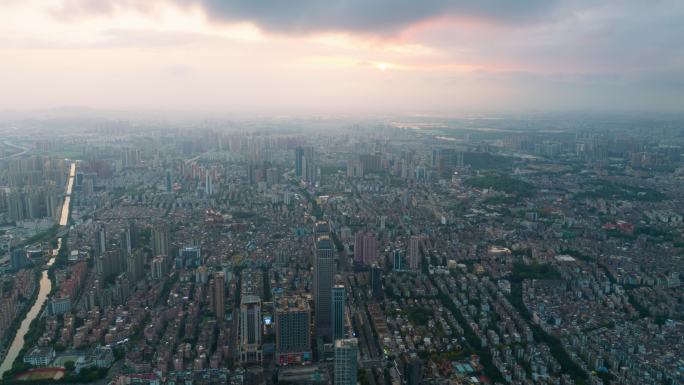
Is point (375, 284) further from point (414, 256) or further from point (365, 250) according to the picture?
point (414, 256)

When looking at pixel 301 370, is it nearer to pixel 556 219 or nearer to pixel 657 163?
pixel 556 219

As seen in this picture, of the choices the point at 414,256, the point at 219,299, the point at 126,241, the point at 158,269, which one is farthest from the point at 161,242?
the point at 414,256

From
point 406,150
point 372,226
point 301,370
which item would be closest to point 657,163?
point 406,150

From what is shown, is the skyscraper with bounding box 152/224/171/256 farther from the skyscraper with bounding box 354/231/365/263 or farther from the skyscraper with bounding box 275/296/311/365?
the skyscraper with bounding box 275/296/311/365

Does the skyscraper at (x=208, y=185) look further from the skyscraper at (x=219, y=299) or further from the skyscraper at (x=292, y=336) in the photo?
the skyscraper at (x=292, y=336)

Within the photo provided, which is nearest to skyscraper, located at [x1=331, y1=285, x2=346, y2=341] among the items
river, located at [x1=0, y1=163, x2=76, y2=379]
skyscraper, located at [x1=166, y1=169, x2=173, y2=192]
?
river, located at [x1=0, y1=163, x2=76, y2=379]

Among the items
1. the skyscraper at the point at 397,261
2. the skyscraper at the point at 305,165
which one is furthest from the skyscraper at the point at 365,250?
the skyscraper at the point at 305,165
